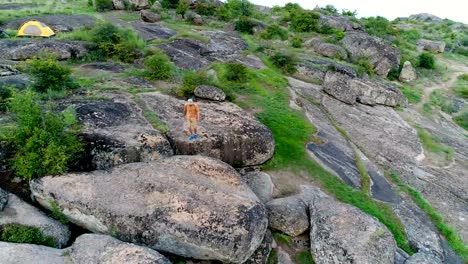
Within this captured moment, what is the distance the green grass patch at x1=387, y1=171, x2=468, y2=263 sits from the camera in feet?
46.3

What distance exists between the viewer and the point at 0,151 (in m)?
12.1

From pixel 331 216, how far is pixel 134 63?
50.8 ft

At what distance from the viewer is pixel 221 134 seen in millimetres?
15070

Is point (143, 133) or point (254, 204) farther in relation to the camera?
point (143, 133)

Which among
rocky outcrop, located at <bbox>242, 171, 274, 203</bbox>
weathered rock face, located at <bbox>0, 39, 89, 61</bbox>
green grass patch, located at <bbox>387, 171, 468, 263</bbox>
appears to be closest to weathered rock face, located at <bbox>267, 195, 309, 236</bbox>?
rocky outcrop, located at <bbox>242, 171, 274, 203</bbox>

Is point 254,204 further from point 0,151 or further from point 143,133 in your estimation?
point 0,151

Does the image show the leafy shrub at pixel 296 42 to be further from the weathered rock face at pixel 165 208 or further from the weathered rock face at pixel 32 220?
the weathered rock face at pixel 32 220

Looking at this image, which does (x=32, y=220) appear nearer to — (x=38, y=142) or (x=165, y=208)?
(x=38, y=142)

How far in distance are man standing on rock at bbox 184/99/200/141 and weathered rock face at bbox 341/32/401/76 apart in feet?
73.4

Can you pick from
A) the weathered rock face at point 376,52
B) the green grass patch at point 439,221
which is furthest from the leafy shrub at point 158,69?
the weathered rock face at point 376,52

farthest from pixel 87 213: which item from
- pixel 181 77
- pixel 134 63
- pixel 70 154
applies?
pixel 134 63

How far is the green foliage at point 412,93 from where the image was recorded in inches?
1129

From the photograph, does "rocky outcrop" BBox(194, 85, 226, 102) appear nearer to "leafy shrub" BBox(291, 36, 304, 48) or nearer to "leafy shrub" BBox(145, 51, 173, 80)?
"leafy shrub" BBox(145, 51, 173, 80)

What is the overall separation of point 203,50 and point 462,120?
19.0 meters
